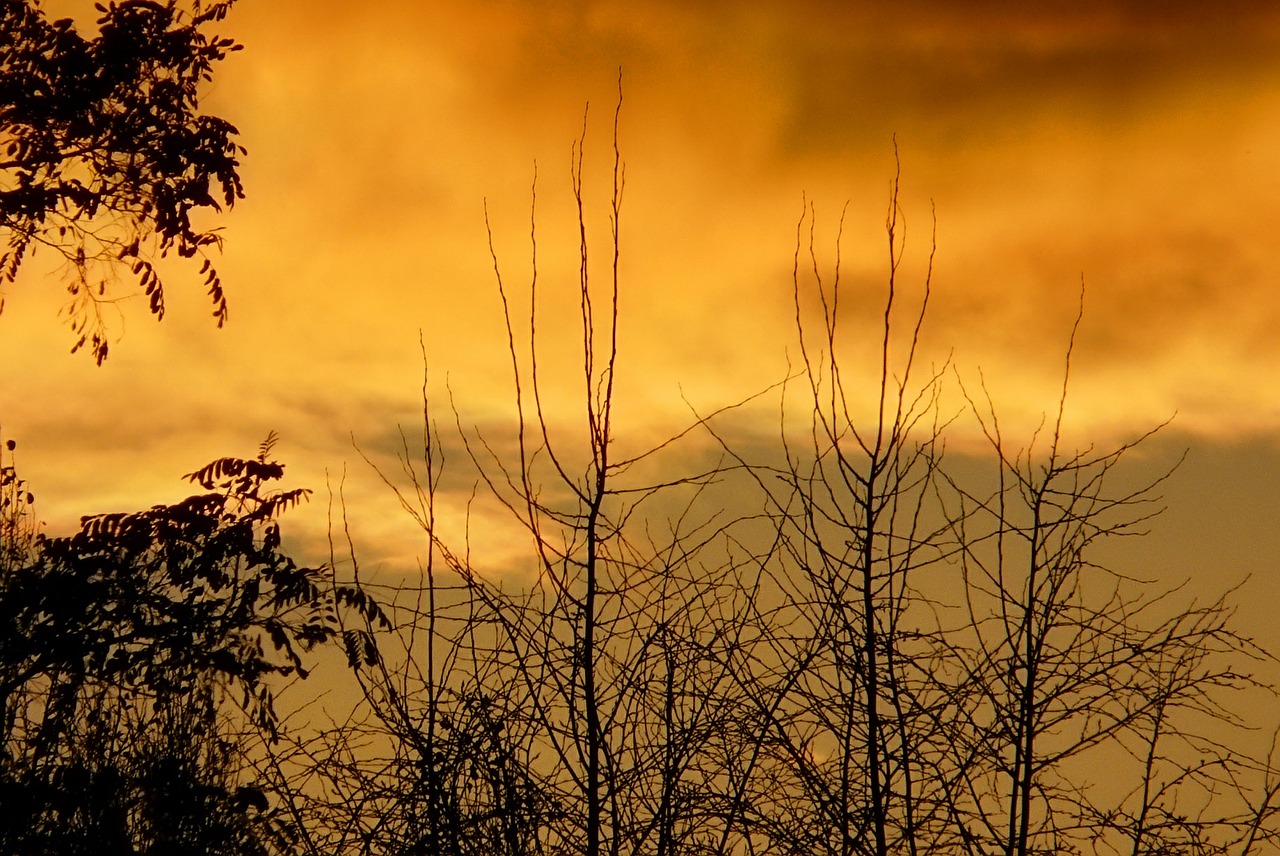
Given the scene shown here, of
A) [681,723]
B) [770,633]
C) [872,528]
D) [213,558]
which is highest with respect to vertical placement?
[213,558]

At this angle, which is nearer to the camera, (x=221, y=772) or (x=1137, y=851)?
(x=1137, y=851)

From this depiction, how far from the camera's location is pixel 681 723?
5.86 meters

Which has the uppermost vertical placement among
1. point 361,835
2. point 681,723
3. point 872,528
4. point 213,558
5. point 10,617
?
point 213,558

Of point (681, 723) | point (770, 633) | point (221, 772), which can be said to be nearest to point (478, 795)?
point (681, 723)

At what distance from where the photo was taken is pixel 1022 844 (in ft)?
18.4

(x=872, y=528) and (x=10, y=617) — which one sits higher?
(x=10, y=617)

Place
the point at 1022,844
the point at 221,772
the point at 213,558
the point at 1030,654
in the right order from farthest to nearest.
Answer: the point at 213,558, the point at 221,772, the point at 1030,654, the point at 1022,844

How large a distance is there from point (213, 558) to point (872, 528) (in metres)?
7.69

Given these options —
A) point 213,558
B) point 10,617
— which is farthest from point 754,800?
point 10,617

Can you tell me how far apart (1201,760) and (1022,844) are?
104 cm

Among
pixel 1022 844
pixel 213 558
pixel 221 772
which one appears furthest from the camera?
Result: pixel 213 558

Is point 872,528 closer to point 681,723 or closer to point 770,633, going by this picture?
point 770,633

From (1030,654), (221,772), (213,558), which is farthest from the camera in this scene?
(213,558)

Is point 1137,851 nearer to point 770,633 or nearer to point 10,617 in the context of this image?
Answer: point 770,633
